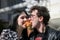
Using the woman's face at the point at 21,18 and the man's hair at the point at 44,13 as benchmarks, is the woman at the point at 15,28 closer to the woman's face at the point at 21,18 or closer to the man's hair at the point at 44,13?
the woman's face at the point at 21,18

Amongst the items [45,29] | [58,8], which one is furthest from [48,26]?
[58,8]

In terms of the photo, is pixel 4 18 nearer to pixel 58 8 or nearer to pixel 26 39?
pixel 26 39

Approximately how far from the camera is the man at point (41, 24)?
50.5 inches

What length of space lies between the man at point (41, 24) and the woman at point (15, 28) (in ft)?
0.27

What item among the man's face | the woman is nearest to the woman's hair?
the woman

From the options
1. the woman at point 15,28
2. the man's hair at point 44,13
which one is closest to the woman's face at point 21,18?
the woman at point 15,28

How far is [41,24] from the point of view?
131cm

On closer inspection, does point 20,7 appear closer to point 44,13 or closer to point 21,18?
point 21,18

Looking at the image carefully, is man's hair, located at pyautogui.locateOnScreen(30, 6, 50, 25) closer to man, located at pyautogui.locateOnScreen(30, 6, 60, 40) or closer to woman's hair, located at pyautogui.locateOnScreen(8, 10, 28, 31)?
man, located at pyautogui.locateOnScreen(30, 6, 60, 40)

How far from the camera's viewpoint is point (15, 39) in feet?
4.33

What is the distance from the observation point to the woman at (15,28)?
1.31 m

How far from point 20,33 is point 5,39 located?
0.13 metres

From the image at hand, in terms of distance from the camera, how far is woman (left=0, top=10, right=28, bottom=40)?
1312mm

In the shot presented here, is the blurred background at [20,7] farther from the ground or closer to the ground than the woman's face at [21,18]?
farther from the ground
